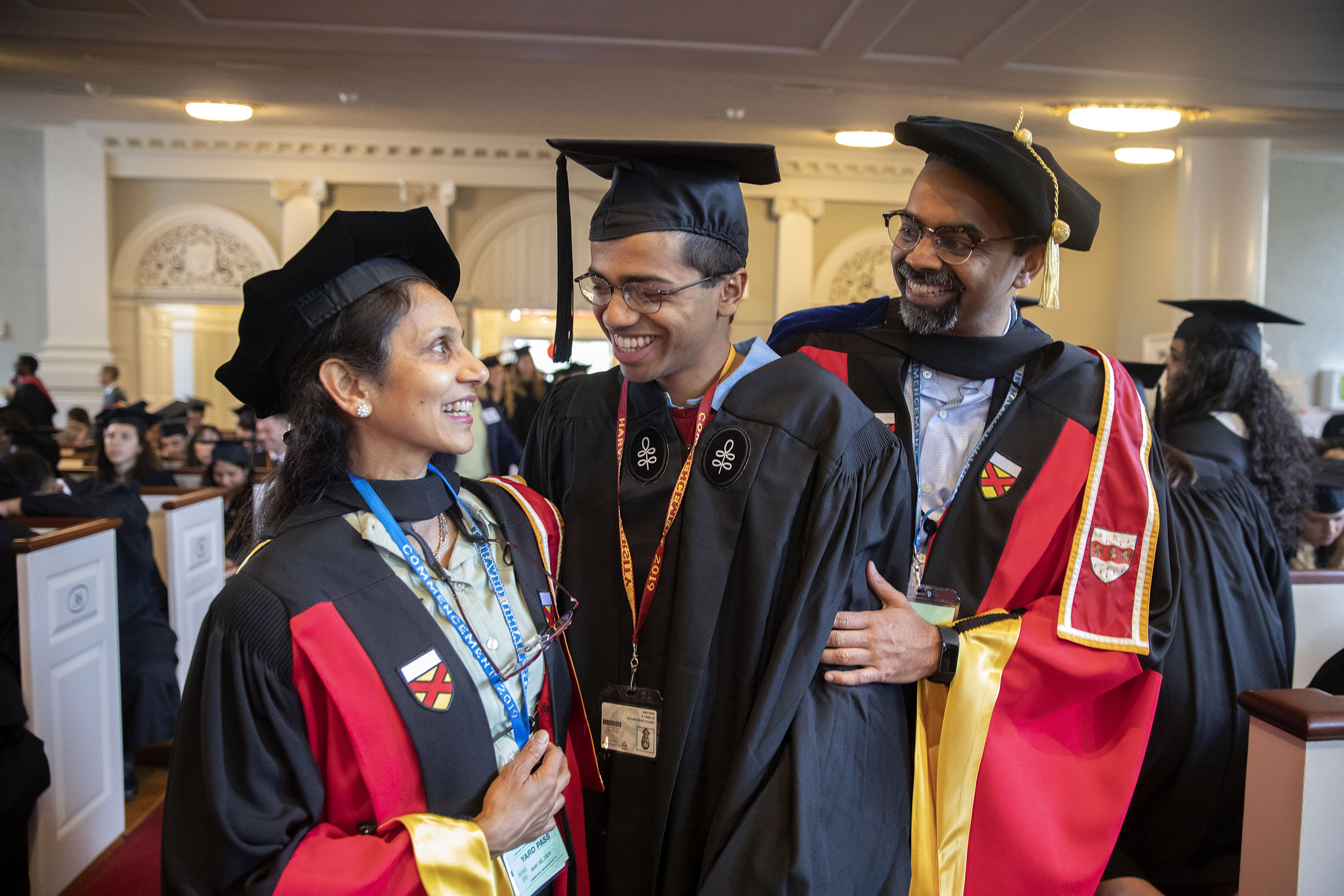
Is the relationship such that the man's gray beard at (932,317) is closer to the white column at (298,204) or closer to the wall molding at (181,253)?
the white column at (298,204)

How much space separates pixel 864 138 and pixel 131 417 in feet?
23.3

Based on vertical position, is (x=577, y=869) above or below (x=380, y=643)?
below

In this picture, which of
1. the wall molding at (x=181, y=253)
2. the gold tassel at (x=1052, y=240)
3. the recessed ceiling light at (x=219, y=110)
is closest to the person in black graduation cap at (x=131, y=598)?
the gold tassel at (x=1052, y=240)

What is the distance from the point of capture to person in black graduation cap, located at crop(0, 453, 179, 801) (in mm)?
3682

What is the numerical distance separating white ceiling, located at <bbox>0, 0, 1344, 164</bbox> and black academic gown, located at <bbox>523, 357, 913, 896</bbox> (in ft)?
14.5

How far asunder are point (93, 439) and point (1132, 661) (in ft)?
29.7

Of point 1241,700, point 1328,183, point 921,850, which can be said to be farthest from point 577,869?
point 1328,183

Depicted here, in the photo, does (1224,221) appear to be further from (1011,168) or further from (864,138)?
(1011,168)

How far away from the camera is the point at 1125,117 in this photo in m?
7.41

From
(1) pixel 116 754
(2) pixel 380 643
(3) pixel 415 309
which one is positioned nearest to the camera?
(2) pixel 380 643

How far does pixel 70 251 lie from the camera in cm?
1040

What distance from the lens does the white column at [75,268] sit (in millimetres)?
10320

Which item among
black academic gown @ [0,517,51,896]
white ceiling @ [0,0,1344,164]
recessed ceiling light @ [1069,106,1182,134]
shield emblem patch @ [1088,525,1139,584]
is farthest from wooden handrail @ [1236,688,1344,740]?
recessed ceiling light @ [1069,106,1182,134]

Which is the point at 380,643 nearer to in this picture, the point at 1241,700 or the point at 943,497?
the point at 943,497
